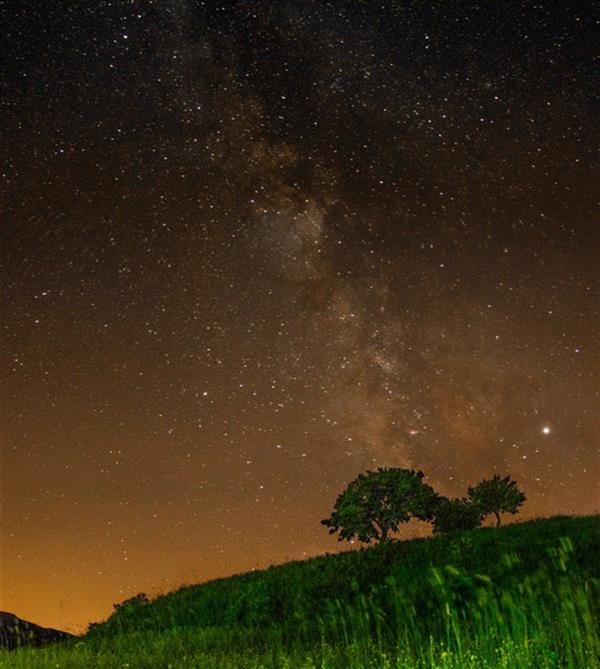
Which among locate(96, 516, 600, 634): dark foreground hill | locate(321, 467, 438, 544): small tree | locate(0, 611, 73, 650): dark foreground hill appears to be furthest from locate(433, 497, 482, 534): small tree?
locate(0, 611, 73, 650): dark foreground hill

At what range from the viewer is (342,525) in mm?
45031

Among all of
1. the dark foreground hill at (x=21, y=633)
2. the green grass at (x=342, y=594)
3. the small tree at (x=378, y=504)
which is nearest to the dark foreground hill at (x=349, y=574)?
the green grass at (x=342, y=594)

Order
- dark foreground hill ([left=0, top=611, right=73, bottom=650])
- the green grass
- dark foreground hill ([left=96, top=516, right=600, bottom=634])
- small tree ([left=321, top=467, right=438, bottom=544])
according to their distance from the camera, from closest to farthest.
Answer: the green grass → dark foreground hill ([left=96, top=516, right=600, bottom=634]) → dark foreground hill ([left=0, top=611, right=73, bottom=650]) → small tree ([left=321, top=467, right=438, bottom=544])

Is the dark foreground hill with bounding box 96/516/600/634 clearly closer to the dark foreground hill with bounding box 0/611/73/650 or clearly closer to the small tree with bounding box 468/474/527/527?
the dark foreground hill with bounding box 0/611/73/650

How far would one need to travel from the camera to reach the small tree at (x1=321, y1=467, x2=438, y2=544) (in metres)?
44.8

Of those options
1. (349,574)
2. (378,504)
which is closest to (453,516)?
(378,504)

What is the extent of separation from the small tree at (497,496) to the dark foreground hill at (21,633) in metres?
31.3

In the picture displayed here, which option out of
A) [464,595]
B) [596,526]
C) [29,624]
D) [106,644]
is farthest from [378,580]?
[29,624]

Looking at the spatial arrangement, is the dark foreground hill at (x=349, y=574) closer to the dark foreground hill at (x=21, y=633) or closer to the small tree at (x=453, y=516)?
the dark foreground hill at (x=21, y=633)

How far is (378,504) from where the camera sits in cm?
4519

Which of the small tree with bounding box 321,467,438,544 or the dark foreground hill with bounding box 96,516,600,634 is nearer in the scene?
the dark foreground hill with bounding box 96,516,600,634

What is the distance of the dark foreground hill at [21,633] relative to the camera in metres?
24.9

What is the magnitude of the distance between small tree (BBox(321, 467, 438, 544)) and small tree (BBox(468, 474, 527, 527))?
7.74m

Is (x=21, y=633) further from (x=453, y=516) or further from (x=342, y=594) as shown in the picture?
(x=453, y=516)
